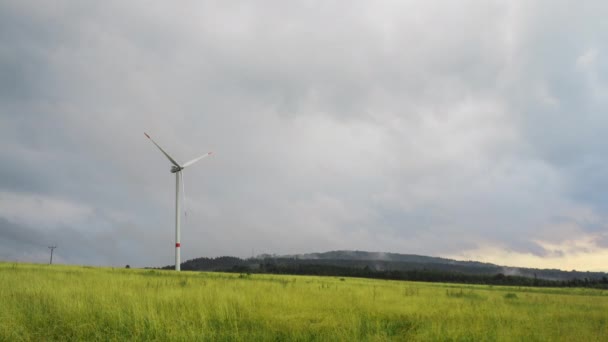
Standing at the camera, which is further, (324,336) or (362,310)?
(362,310)

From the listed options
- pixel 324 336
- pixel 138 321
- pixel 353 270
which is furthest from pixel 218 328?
pixel 353 270

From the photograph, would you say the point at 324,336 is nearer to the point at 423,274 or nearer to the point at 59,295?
the point at 59,295

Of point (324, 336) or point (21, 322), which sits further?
Answer: point (21, 322)

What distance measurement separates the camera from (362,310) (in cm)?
1559

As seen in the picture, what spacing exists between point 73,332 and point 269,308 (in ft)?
19.9

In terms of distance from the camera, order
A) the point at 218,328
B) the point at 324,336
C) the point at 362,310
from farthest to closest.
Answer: the point at 362,310 → the point at 218,328 → the point at 324,336

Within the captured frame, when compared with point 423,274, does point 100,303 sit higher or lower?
higher

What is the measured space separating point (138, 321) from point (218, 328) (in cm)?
231

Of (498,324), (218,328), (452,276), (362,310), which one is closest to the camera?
(218,328)

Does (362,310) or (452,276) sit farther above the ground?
(362,310)

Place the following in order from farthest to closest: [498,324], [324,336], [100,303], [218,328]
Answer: [100,303], [498,324], [218,328], [324,336]

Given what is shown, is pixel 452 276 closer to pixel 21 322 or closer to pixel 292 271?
pixel 292 271

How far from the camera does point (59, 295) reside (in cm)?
1616

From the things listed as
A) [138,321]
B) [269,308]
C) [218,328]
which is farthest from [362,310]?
[138,321]
